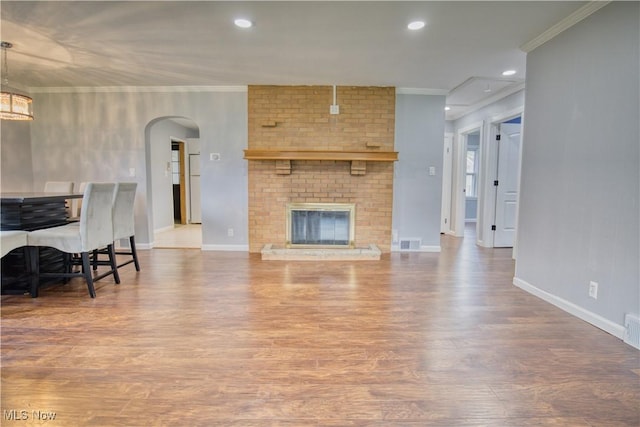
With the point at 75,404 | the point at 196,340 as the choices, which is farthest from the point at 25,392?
the point at 196,340

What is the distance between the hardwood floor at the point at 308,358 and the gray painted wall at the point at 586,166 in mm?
315

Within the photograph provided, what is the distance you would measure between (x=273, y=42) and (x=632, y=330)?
3590mm

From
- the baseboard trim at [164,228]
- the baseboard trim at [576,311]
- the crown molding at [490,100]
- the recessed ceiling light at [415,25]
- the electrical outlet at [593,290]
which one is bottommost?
the baseboard trim at [576,311]

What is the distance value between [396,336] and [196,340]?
51.9 inches

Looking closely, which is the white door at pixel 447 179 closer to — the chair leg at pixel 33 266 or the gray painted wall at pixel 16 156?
the chair leg at pixel 33 266

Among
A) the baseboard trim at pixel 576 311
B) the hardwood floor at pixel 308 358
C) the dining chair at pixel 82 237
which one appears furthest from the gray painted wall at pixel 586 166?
the dining chair at pixel 82 237

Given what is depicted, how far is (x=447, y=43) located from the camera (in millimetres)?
2961

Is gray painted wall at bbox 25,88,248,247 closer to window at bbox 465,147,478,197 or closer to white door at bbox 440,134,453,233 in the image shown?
white door at bbox 440,134,453,233

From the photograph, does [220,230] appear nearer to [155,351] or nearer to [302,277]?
[302,277]

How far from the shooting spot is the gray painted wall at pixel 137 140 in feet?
14.6

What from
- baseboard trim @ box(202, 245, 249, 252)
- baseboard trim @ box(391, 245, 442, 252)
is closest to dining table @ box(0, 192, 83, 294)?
baseboard trim @ box(202, 245, 249, 252)

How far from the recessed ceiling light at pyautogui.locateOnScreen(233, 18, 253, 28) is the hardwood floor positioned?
7.81ft

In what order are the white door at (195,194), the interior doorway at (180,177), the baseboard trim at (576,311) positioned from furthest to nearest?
the white door at (195,194) → the interior doorway at (180,177) → the baseboard trim at (576,311)

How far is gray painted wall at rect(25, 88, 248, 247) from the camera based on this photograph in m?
4.46
